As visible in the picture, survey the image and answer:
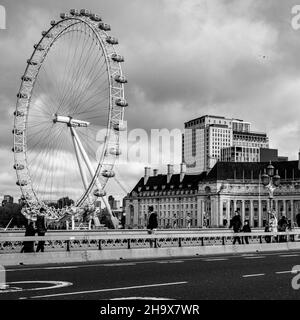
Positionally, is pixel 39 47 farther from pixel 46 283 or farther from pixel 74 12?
pixel 46 283

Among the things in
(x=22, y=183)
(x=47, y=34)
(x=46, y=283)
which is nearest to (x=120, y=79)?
(x=47, y=34)

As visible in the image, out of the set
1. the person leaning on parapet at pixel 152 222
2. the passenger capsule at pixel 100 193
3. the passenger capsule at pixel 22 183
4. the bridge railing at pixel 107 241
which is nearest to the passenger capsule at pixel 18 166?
the passenger capsule at pixel 22 183

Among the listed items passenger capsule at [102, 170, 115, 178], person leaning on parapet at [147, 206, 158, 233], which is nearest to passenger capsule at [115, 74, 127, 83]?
passenger capsule at [102, 170, 115, 178]

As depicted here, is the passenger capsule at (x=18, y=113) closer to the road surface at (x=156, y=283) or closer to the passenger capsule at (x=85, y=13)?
the passenger capsule at (x=85, y=13)

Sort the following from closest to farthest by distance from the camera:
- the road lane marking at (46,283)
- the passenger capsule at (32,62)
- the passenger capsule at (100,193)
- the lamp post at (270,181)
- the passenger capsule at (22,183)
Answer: the road lane marking at (46,283), the lamp post at (270,181), the passenger capsule at (100,193), the passenger capsule at (32,62), the passenger capsule at (22,183)

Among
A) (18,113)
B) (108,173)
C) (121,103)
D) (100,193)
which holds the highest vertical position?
(18,113)

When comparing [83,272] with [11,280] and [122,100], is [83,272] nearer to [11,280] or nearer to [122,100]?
[11,280]

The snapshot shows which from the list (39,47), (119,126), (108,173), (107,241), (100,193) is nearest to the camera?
(107,241)

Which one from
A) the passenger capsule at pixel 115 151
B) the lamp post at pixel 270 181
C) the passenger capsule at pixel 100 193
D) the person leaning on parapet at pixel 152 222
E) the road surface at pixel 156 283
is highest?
the passenger capsule at pixel 115 151

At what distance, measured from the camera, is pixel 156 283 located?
634 inches

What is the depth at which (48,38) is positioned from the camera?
60.4 m

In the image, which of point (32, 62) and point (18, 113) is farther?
point (18, 113)

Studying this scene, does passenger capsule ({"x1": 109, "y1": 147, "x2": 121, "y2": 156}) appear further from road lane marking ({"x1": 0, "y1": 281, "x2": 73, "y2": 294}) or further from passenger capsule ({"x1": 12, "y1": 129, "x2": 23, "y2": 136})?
road lane marking ({"x1": 0, "y1": 281, "x2": 73, "y2": 294})

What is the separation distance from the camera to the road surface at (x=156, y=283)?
13.5 m
